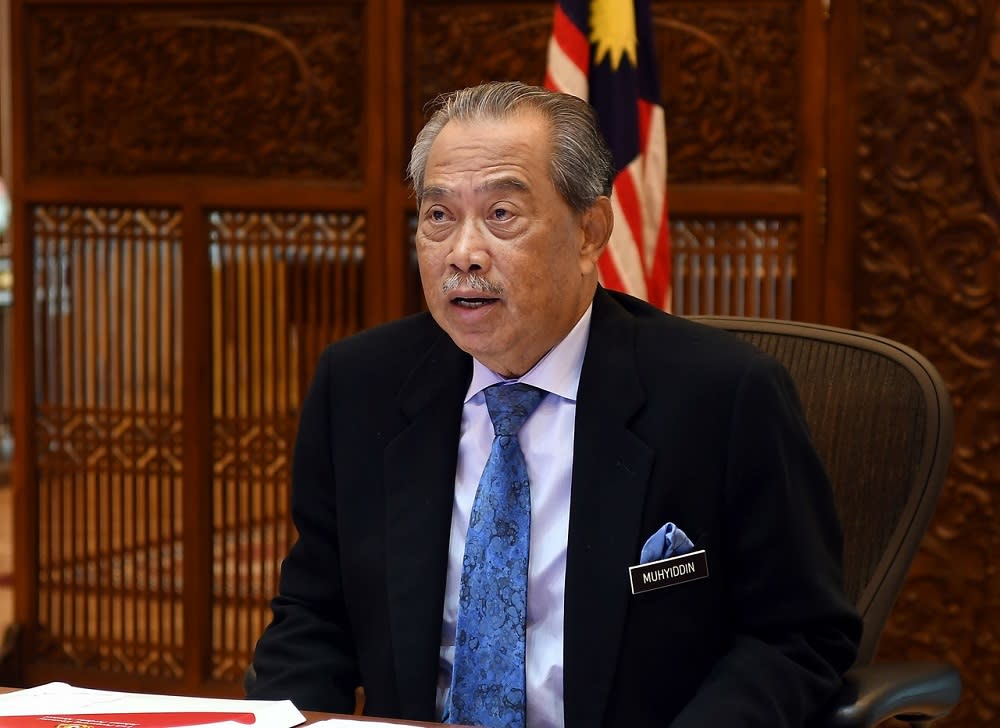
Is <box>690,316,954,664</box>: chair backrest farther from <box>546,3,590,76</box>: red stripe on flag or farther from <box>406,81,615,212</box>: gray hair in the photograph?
<box>546,3,590,76</box>: red stripe on flag

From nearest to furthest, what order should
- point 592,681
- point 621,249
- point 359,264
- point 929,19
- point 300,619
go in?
point 592,681 < point 300,619 < point 621,249 < point 929,19 < point 359,264

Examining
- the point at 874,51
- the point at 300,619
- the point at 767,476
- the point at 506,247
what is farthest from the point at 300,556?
the point at 874,51

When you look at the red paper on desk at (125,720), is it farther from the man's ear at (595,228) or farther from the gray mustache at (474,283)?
the man's ear at (595,228)

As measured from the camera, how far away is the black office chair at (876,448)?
1.75 metres

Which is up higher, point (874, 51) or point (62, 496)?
point (874, 51)

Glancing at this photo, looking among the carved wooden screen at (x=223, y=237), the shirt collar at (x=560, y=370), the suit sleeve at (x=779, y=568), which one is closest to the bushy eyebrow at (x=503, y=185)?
the shirt collar at (x=560, y=370)

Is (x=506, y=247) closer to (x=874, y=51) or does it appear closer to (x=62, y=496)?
(x=874, y=51)

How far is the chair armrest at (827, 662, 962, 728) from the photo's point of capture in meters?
1.53

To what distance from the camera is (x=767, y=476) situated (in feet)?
5.08

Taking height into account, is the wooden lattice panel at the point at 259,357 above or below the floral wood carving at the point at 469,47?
below

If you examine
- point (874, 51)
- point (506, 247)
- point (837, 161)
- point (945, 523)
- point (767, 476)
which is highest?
point (874, 51)

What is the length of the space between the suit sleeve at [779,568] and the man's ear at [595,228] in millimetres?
258

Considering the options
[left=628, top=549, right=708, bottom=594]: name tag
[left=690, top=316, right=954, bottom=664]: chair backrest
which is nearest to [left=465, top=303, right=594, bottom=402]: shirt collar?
[left=628, top=549, right=708, bottom=594]: name tag

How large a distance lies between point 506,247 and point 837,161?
1840 mm
